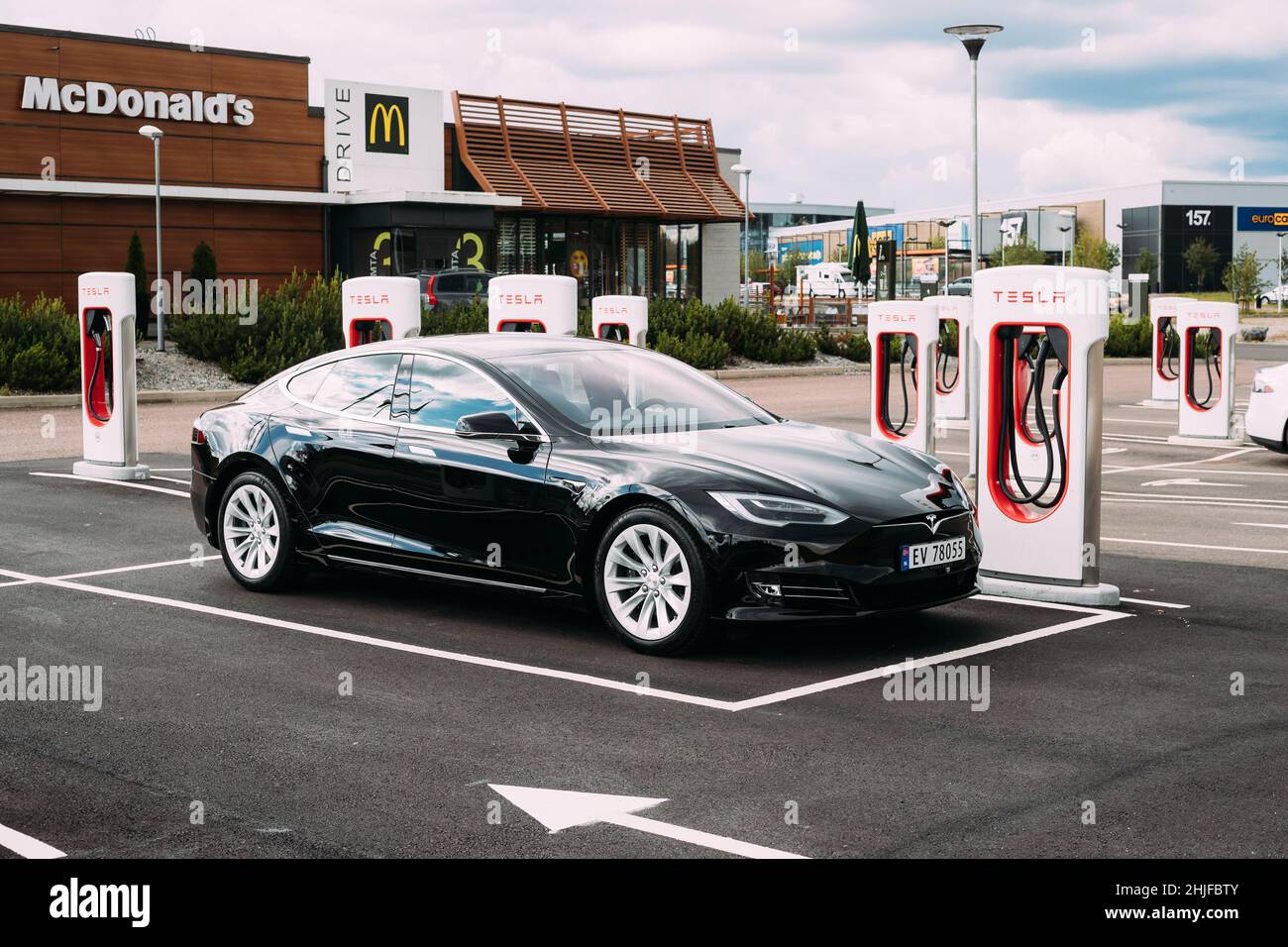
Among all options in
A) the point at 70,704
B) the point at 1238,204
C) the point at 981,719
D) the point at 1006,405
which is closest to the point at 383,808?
the point at 70,704

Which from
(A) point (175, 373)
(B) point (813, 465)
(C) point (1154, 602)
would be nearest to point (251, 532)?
(B) point (813, 465)

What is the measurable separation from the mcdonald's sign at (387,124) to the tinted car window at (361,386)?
112ft

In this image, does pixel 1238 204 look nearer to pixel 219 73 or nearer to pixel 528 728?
pixel 219 73

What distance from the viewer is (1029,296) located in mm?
8742

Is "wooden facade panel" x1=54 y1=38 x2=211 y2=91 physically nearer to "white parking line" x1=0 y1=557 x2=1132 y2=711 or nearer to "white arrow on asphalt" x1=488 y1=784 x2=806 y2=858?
"white parking line" x1=0 y1=557 x2=1132 y2=711

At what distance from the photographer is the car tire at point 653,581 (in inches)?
284

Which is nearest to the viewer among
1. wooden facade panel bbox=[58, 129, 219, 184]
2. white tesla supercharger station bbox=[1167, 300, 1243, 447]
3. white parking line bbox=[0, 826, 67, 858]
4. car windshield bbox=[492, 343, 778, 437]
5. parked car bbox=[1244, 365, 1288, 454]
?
white parking line bbox=[0, 826, 67, 858]

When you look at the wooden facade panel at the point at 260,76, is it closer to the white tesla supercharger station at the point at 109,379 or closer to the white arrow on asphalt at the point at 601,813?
the white tesla supercharger station at the point at 109,379

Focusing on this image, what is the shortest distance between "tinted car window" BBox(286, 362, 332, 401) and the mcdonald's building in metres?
28.7

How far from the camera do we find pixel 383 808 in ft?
16.9

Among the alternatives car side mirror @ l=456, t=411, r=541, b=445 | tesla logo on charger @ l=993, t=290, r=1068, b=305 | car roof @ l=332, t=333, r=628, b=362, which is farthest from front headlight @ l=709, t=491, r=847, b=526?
tesla logo on charger @ l=993, t=290, r=1068, b=305

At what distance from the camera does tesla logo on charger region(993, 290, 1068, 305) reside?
28.3 ft

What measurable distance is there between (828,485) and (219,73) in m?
34.9

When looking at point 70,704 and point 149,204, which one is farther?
point 149,204
